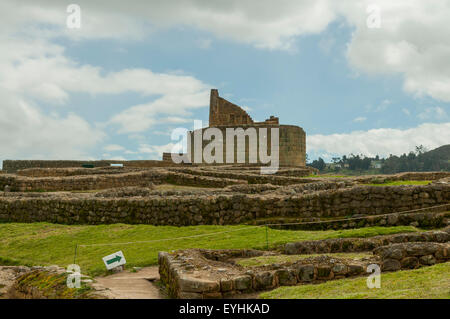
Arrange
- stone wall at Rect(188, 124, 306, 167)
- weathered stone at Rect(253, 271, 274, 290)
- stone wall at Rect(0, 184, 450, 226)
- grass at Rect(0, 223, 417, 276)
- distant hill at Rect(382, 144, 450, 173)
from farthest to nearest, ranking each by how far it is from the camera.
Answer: distant hill at Rect(382, 144, 450, 173), stone wall at Rect(188, 124, 306, 167), stone wall at Rect(0, 184, 450, 226), grass at Rect(0, 223, 417, 276), weathered stone at Rect(253, 271, 274, 290)

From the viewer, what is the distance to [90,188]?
81.9 feet

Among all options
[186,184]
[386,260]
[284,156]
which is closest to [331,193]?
[386,260]

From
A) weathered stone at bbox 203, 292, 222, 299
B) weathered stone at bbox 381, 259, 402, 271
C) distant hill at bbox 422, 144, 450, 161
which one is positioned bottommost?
weathered stone at bbox 203, 292, 222, 299

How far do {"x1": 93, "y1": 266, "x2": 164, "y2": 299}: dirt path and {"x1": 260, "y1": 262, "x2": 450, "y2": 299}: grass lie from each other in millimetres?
2080

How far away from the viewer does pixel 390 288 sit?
568 centimetres

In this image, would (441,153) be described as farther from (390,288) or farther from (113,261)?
(390,288)

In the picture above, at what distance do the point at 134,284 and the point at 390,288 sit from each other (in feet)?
14.5

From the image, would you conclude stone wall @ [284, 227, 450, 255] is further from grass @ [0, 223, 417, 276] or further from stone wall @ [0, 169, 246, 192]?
stone wall @ [0, 169, 246, 192]

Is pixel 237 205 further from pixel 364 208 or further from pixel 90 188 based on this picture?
pixel 90 188

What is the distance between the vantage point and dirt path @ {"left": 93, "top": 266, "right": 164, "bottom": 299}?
7090mm

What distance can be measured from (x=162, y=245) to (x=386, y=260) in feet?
19.5

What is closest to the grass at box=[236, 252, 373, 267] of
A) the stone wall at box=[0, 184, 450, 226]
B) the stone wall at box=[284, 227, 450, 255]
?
the stone wall at box=[284, 227, 450, 255]

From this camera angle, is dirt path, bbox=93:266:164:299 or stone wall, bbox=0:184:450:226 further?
stone wall, bbox=0:184:450:226
